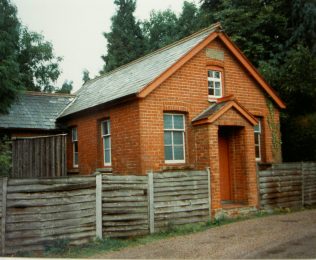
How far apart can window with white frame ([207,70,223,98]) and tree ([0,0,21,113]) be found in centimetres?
753

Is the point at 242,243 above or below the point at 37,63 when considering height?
below

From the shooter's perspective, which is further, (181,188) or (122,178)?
(181,188)

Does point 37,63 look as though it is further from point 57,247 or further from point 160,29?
point 57,247

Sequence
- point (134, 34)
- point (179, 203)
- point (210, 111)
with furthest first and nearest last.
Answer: point (134, 34)
point (210, 111)
point (179, 203)

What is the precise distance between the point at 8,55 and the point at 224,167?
8946mm

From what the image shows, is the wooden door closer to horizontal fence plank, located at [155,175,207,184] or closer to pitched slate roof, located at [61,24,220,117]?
horizontal fence plank, located at [155,175,207,184]

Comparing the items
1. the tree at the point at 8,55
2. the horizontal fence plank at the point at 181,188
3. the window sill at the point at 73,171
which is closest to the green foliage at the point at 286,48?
the horizontal fence plank at the point at 181,188

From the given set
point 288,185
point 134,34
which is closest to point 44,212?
point 288,185

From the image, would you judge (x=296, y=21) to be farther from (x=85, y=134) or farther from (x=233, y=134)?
(x=85, y=134)

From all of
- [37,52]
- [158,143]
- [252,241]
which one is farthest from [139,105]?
[37,52]

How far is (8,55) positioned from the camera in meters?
11.9

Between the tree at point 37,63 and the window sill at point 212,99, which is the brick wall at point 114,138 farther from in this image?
the tree at point 37,63

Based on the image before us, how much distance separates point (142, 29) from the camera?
165 feet

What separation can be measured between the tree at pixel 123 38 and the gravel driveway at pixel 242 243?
110ft
